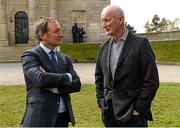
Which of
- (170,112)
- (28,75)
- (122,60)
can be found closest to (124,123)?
(122,60)

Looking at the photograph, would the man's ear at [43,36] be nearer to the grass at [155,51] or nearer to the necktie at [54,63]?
the necktie at [54,63]

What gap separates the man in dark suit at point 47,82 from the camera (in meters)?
5.52

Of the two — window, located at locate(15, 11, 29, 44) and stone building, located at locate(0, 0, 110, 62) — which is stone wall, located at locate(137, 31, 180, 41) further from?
window, located at locate(15, 11, 29, 44)

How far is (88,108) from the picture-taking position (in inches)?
507

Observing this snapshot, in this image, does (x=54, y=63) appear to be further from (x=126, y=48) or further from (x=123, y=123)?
(x=123, y=123)

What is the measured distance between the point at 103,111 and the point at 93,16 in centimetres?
4438

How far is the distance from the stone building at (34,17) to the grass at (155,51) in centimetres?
475

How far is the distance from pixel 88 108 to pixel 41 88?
7.41 m

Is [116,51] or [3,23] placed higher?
[116,51]

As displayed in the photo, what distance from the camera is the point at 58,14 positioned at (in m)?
49.1

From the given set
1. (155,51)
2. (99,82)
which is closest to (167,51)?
(155,51)

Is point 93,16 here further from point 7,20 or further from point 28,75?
point 28,75

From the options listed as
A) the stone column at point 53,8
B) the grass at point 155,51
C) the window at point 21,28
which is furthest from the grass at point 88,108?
the window at point 21,28

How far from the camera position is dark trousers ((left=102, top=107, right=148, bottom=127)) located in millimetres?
5703
